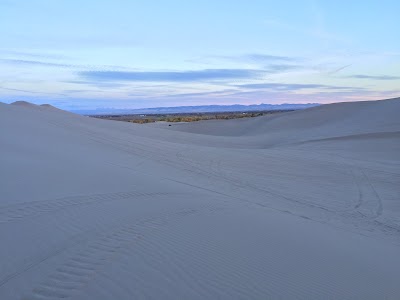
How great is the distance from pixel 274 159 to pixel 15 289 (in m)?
13.5

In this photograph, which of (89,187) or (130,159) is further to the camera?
(130,159)

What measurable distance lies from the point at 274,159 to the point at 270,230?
10.3 meters

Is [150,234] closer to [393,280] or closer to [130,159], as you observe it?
[393,280]

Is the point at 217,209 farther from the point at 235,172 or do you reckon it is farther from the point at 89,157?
the point at 235,172

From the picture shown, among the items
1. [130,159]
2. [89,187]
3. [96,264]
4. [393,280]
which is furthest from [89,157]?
[393,280]

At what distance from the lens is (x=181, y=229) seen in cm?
524

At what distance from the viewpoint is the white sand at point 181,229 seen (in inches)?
145

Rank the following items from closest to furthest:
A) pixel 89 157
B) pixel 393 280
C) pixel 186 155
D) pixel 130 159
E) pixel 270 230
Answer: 1. pixel 393 280
2. pixel 270 230
3. pixel 89 157
4. pixel 130 159
5. pixel 186 155

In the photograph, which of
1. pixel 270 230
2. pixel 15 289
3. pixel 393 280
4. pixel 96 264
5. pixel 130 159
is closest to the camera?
pixel 15 289

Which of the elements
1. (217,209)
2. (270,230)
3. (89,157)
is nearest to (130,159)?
(89,157)

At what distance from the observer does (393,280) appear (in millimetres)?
4711

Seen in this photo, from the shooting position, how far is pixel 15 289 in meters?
3.26

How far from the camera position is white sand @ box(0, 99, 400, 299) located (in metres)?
3.69

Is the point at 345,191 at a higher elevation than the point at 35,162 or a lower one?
lower
